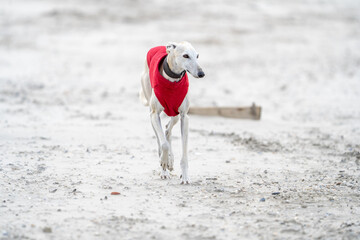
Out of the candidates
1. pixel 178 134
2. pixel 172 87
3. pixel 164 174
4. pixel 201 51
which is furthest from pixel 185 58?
pixel 201 51

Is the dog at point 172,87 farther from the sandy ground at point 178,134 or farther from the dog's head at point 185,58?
the sandy ground at point 178,134

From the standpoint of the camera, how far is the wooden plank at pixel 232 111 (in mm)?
9211

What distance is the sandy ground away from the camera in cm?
454

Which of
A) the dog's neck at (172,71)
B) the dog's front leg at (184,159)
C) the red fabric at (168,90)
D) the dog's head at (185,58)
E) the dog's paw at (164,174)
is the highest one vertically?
the dog's head at (185,58)

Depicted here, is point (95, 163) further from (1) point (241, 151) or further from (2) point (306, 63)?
(2) point (306, 63)

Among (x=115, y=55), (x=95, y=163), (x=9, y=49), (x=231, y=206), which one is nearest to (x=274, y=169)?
(x=231, y=206)

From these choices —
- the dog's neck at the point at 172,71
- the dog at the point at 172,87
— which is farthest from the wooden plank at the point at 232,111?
the dog's neck at the point at 172,71

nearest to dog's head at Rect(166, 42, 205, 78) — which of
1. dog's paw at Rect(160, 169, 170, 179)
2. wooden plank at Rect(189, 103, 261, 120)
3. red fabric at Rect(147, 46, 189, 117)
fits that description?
red fabric at Rect(147, 46, 189, 117)

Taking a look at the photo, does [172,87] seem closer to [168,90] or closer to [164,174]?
[168,90]

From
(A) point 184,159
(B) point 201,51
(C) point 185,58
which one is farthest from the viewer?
(B) point 201,51

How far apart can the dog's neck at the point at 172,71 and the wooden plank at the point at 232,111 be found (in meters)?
3.55

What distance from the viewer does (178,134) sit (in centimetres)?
817

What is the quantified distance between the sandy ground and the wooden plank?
15cm

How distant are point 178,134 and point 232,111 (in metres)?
1.49
